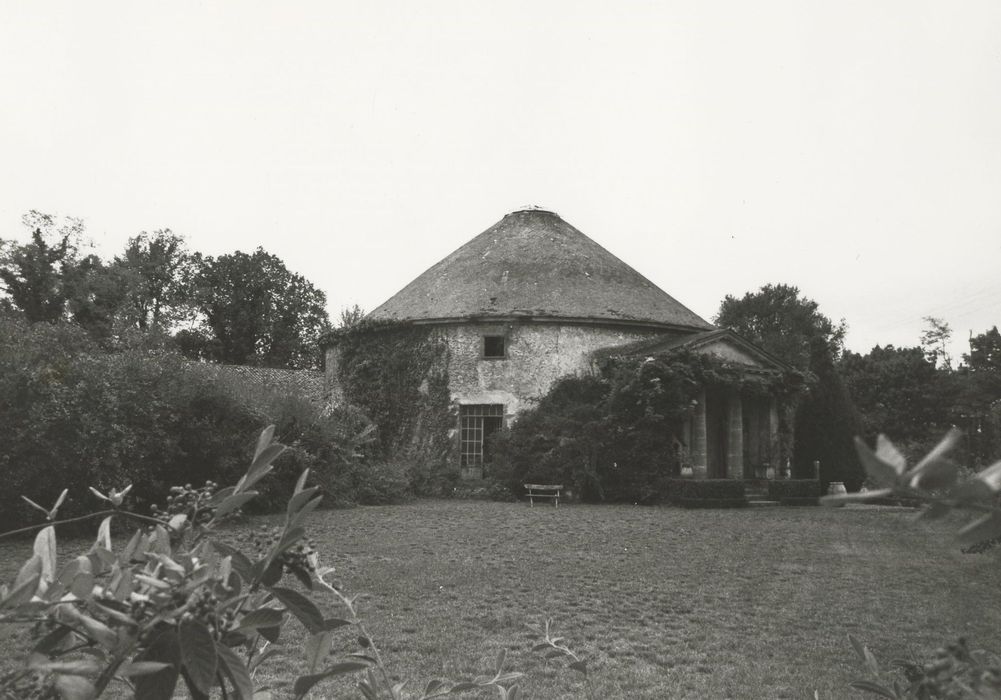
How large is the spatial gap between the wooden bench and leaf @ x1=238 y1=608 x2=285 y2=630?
18.2 meters

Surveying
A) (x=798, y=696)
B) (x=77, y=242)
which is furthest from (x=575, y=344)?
(x=77, y=242)

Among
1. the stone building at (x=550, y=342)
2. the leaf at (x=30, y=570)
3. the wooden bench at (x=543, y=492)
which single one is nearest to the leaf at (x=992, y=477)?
the leaf at (x=30, y=570)

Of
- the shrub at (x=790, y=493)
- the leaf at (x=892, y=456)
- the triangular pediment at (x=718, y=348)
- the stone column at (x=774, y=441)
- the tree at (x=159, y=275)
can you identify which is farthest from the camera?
the tree at (x=159, y=275)

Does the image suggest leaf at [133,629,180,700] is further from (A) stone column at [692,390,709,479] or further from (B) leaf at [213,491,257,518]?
(A) stone column at [692,390,709,479]

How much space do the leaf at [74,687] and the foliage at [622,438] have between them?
1919 centimetres

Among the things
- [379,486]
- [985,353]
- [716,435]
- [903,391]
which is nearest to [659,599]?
[379,486]

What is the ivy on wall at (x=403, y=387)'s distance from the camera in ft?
75.5

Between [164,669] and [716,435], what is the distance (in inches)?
960

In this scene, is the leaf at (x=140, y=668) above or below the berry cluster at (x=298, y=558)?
below

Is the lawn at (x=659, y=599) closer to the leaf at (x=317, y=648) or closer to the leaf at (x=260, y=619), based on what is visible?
the leaf at (x=317, y=648)

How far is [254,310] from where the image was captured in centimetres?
5075

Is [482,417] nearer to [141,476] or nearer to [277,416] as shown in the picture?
[277,416]

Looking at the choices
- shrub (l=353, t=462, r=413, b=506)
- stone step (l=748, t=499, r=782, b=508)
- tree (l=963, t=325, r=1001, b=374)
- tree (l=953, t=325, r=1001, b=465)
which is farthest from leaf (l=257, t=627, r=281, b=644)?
tree (l=963, t=325, r=1001, b=374)

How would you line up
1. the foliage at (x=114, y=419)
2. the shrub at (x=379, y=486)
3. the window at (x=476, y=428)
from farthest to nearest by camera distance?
the window at (x=476, y=428) < the shrub at (x=379, y=486) < the foliage at (x=114, y=419)
